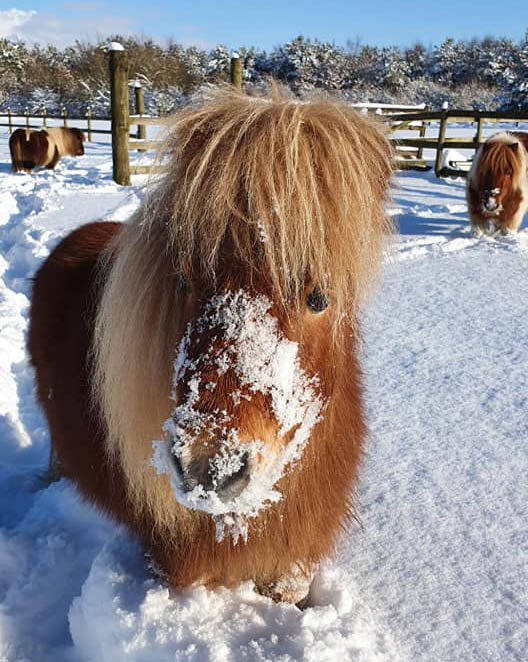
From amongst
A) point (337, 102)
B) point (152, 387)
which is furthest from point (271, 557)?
point (337, 102)

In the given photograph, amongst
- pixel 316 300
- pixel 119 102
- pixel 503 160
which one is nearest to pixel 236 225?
pixel 316 300

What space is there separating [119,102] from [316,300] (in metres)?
9.76

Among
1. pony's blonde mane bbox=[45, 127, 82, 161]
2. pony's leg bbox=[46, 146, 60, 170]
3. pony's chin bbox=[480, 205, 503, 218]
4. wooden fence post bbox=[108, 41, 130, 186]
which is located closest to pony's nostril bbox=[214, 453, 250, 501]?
pony's chin bbox=[480, 205, 503, 218]

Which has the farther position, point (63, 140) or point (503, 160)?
point (63, 140)

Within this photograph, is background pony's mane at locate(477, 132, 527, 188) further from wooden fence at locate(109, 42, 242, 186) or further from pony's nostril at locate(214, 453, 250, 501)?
pony's nostril at locate(214, 453, 250, 501)

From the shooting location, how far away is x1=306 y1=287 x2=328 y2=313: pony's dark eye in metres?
1.15

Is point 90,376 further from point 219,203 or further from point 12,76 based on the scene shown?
point 12,76

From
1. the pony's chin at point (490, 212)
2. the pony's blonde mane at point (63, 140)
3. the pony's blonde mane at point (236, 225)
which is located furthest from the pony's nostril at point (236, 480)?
the pony's blonde mane at point (63, 140)

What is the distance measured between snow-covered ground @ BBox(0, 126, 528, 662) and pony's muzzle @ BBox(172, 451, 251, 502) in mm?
591

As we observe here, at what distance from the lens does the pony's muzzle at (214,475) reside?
0.98 metres

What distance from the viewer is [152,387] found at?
1.27m

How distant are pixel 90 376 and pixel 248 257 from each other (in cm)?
83

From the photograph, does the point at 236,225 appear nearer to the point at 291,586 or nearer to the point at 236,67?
the point at 291,586

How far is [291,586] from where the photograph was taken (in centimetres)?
155
